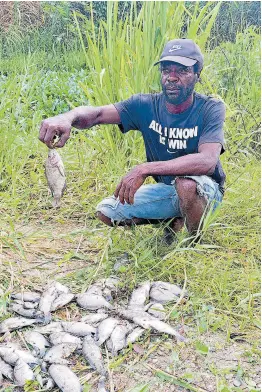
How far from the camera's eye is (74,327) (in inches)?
118

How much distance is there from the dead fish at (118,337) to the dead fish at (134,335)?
0.02m

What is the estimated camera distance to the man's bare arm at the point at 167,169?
127 inches

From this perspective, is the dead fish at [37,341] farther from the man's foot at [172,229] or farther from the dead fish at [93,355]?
the man's foot at [172,229]

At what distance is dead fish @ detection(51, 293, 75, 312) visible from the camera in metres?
3.20

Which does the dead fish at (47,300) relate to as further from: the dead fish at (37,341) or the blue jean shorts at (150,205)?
the blue jean shorts at (150,205)

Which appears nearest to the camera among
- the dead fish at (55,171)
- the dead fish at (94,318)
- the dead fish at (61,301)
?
the dead fish at (94,318)

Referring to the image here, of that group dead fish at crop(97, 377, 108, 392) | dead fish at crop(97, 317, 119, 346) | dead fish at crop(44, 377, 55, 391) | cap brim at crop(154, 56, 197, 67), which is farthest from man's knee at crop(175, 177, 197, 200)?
dead fish at crop(44, 377, 55, 391)

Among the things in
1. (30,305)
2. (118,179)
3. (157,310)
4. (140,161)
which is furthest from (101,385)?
(140,161)

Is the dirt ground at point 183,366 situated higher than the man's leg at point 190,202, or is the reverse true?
the man's leg at point 190,202

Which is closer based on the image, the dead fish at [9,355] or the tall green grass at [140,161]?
the dead fish at [9,355]

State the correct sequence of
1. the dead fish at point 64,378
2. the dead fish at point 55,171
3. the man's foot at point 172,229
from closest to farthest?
1. the dead fish at point 64,378
2. the dead fish at point 55,171
3. the man's foot at point 172,229

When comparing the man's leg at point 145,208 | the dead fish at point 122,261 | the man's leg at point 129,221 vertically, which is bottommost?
the dead fish at point 122,261

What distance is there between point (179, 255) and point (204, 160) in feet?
2.12

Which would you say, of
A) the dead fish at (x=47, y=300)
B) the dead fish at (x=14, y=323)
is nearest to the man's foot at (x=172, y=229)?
the dead fish at (x=47, y=300)
